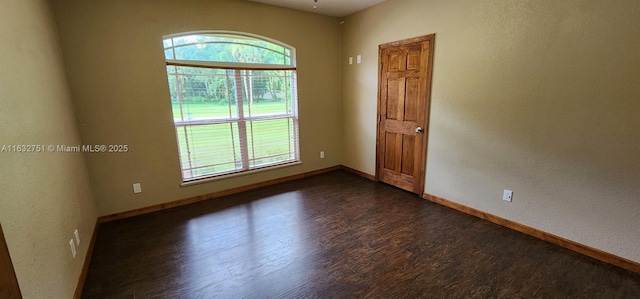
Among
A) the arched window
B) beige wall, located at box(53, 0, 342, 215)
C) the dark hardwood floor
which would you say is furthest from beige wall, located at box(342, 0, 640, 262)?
beige wall, located at box(53, 0, 342, 215)

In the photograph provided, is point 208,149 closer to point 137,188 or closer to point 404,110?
point 137,188

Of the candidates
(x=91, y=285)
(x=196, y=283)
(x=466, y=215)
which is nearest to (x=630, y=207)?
(x=466, y=215)

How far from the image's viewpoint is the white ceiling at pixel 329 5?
357cm

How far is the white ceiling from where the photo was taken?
140 inches

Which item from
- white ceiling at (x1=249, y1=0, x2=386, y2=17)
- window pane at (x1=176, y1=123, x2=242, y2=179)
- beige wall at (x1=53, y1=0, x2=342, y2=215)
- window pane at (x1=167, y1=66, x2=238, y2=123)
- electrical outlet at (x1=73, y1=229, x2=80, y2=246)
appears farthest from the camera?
white ceiling at (x1=249, y1=0, x2=386, y2=17)

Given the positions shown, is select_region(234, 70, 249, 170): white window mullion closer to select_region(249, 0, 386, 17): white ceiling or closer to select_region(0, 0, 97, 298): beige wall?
select_region(249, 0, 386, 17): white ceiling

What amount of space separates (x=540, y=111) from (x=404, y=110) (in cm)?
146

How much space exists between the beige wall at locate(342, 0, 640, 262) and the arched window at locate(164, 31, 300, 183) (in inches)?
72.4

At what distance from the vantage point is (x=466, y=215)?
10.1 ft

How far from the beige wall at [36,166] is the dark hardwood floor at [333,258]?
0.46 metres

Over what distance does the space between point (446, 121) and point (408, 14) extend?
140 cm

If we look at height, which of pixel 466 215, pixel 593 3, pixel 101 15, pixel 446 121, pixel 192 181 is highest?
pixel 101 15

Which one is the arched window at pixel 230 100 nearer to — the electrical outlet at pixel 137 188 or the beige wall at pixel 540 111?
the electrical outlet at pixel 137 188

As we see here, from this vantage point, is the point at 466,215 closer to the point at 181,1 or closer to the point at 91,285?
the point at 91,285
